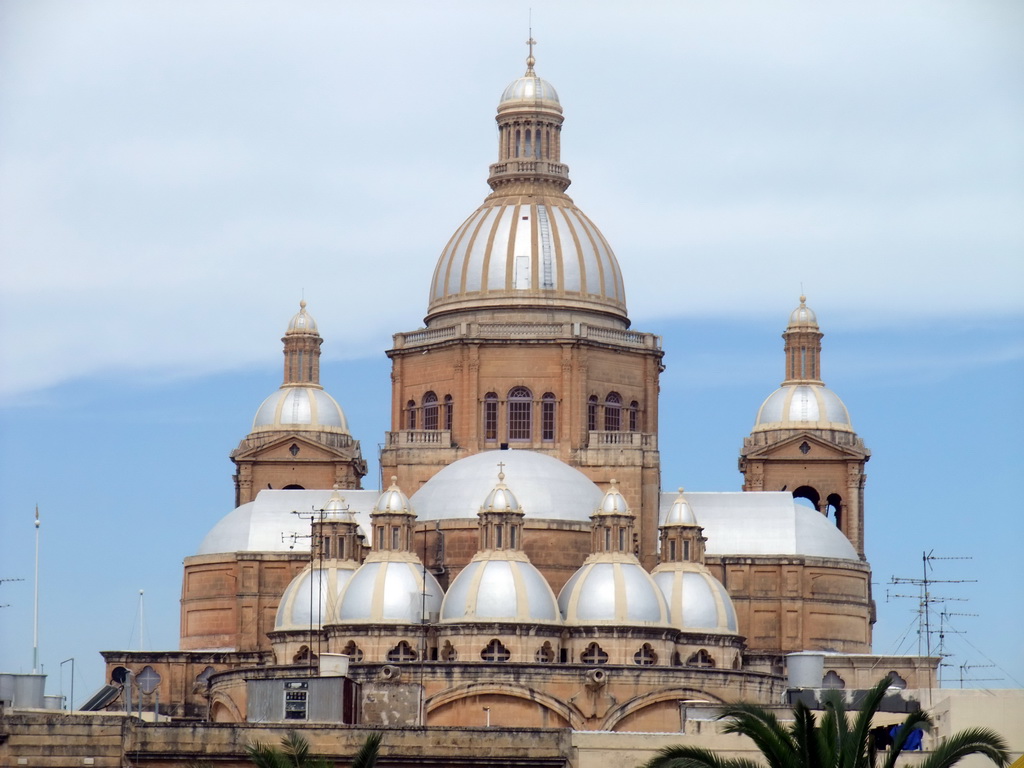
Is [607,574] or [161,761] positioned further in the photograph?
[607,574]

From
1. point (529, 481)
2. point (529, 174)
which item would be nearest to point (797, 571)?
point (529, 481)

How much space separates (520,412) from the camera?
11019 cm

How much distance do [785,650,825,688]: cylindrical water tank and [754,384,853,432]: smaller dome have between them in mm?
21948

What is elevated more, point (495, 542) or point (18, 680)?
point (495, 542)

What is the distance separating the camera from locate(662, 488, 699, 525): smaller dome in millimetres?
102375

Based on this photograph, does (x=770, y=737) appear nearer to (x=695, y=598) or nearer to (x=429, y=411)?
(x=695, y=598)

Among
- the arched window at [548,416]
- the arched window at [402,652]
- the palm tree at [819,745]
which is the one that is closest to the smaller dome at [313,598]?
the arched window at [402,652]

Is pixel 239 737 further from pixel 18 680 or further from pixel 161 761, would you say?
pixel 18 680

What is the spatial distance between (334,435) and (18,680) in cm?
3864

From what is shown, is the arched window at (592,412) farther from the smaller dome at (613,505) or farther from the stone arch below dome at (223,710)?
the stone arch below dome at (223,710)

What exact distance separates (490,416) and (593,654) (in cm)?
1568

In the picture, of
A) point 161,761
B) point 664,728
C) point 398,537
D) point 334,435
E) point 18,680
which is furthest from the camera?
point 334,435

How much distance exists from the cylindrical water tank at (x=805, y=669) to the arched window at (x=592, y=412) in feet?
49.0

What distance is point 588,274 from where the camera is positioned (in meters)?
112
